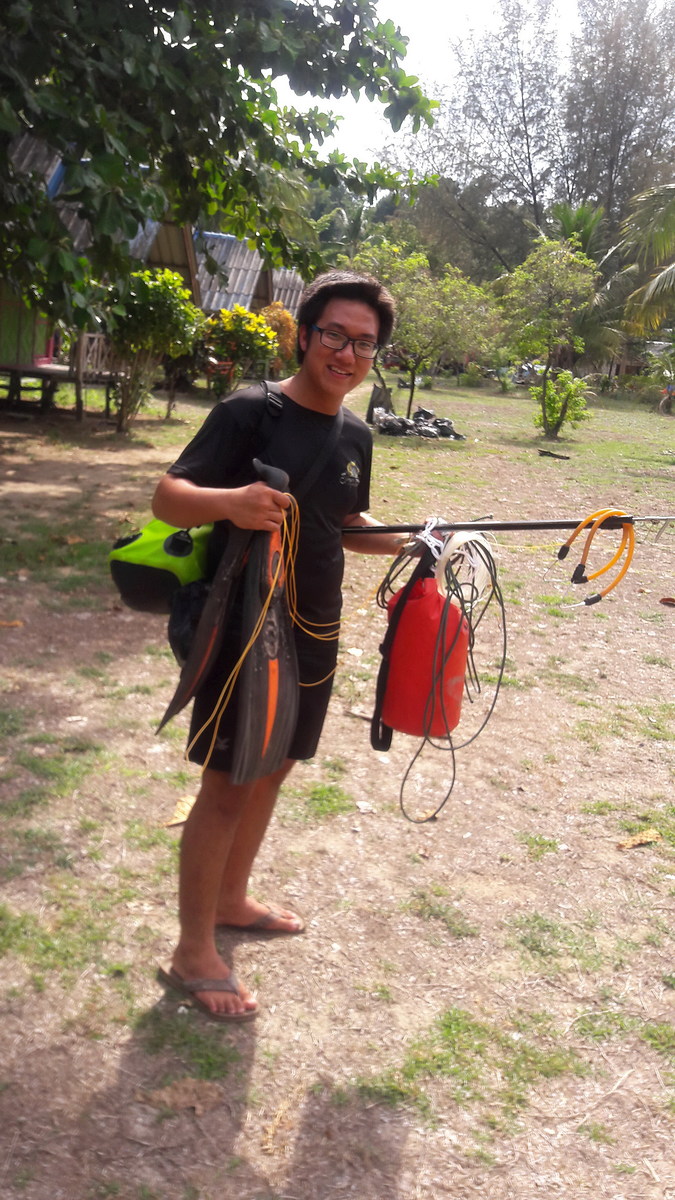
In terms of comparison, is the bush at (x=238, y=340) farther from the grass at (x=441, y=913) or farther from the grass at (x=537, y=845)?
the grass at (x=441, y=913)

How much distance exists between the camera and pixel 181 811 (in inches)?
145

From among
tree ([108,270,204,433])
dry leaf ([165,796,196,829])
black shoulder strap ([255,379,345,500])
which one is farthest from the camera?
tree ([108,270,204,433])

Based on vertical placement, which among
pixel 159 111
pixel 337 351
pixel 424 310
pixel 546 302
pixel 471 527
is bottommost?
pixel 471 527

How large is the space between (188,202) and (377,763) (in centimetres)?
479

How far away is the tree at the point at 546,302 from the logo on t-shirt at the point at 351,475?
1811cm

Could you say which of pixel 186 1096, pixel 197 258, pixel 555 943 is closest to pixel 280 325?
pixel 197 258

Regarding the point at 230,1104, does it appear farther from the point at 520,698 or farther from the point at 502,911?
the point at 520,698

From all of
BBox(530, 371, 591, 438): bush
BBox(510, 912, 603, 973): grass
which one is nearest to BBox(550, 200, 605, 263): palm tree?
BBox(530, 371, 591, 438): bush

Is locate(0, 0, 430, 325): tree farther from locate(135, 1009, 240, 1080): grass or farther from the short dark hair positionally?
locate(135, 1009, 240, 1080): grass

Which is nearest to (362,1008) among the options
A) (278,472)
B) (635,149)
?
(278,472)

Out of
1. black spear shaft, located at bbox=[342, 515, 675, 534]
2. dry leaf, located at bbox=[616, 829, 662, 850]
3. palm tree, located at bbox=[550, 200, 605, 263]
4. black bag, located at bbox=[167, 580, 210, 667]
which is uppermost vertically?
palm tree, located at bbox=[550, 200, 605, 263]

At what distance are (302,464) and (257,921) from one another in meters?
1.41

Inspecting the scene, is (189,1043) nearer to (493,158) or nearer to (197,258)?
(197,258)

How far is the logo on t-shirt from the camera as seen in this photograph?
258 cm
